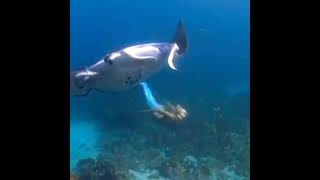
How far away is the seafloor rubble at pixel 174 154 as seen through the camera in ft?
17.2

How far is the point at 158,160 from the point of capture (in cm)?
546

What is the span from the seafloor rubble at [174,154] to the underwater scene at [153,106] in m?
0.01

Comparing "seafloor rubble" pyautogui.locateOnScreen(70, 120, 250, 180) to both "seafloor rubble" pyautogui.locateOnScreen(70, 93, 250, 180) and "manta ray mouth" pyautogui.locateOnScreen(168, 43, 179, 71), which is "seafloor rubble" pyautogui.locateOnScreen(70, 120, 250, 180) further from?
"manta ray mouth" pyautogui.locateOnScreen(168, 43, 179, 71)

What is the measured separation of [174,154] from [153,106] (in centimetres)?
172

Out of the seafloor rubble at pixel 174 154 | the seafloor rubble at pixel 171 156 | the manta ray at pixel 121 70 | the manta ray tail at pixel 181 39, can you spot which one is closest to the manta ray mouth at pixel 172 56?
the manta ray at pixel 121 70

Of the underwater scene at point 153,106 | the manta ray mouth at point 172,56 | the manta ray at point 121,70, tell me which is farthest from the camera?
the underwater scene at point 153,106

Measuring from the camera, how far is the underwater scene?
3.91 m

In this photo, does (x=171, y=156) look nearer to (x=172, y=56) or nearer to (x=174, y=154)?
(x=174, y=154)

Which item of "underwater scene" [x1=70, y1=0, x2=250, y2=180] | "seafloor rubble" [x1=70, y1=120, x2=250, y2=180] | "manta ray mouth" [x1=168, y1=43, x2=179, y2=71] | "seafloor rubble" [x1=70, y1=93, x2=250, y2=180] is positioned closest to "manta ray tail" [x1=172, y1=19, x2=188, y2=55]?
"underwater scene" [x1=70, y1=0, x2=250, y2=180]

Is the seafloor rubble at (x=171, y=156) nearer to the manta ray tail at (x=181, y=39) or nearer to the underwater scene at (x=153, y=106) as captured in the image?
the underwater scene at (x=153, y=106)
